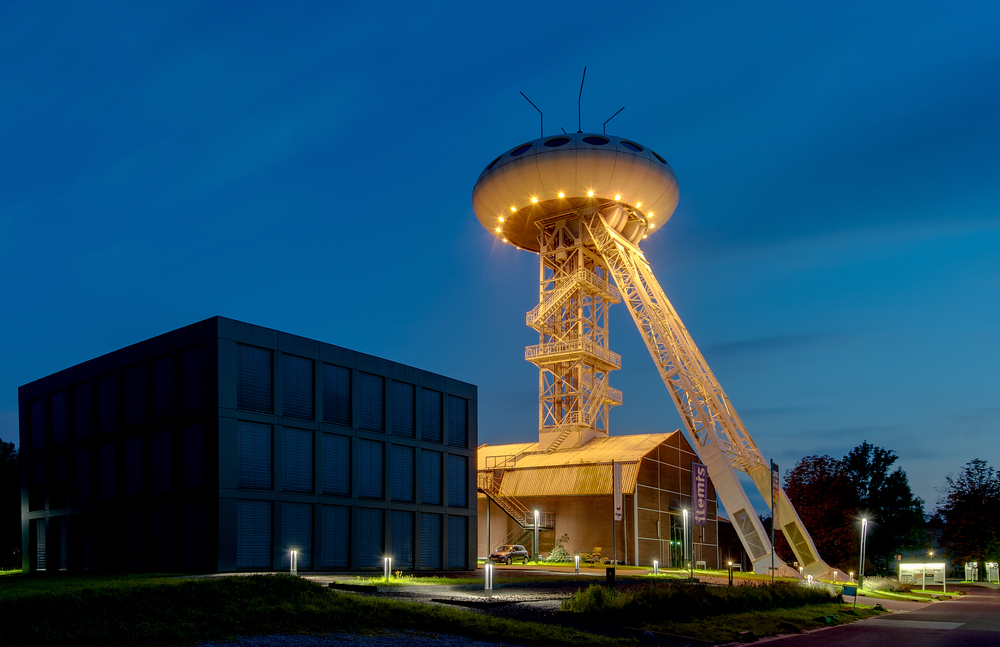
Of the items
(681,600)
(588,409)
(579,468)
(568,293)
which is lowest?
(681,600)

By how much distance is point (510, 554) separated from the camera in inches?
2133

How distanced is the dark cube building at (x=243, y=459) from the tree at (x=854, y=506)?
3054 centimetres

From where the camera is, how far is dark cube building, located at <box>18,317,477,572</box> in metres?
31.0

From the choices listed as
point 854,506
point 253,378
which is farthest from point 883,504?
point 253,378

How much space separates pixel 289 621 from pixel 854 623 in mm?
20206

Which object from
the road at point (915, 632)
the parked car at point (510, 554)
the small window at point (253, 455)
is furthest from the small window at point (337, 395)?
the parked car at point (510, 554)

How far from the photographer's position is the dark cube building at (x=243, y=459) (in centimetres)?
3105

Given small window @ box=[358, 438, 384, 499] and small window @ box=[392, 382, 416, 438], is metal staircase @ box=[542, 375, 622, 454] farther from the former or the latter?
small window @ box=[358, 438, 384, 499]

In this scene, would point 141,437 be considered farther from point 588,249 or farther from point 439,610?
point 588,249

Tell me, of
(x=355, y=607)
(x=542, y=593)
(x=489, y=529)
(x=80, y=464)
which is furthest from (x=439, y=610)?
(x=489, y=529)

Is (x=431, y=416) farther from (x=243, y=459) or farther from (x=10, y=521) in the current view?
(x=10, y=521)

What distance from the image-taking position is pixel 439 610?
19.5m

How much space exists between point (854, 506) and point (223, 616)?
5531 cm

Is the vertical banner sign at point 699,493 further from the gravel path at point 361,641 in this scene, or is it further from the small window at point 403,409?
the gravel path at point 361,641
